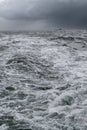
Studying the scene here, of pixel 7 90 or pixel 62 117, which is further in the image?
pixel 7 90

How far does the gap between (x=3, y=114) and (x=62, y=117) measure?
143 cm

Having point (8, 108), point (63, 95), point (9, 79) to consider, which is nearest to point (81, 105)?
point (63, 95)

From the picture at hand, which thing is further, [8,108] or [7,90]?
[7,90]

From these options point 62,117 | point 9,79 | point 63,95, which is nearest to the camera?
point 62,117

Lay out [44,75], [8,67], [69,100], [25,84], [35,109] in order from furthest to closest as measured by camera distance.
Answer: [8,67] < [44,75] < [25,84] < [69,100] < [35,109]

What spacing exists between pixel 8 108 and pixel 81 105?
192 centimetres

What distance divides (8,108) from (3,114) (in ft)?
1.37

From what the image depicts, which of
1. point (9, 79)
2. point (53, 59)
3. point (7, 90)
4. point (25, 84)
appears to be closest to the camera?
point (7, 90)

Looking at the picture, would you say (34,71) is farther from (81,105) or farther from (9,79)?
(81,105)

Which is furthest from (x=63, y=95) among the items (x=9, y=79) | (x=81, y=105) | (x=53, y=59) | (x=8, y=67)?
(x=53, y=59)

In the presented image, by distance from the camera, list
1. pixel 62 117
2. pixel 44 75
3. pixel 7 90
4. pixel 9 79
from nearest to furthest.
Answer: pixel 62 117 → pixel 7 90 → pixel 9 79 → pixel 44 75

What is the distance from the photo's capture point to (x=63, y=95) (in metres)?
7.74

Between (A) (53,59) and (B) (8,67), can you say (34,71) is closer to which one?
(B) (8,67)

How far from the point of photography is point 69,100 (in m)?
7.27
